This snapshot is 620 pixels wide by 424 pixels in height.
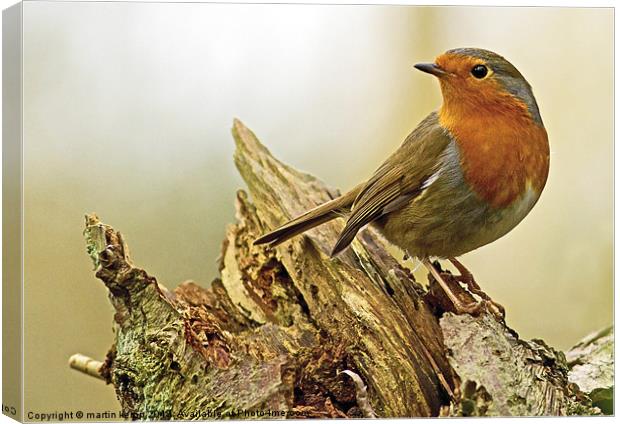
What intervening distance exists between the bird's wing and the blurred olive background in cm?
23

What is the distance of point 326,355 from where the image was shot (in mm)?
4395

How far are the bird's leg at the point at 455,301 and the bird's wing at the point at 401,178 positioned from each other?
1.12 ft

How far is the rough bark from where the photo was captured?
424cm

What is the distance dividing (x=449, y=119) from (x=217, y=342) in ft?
4.70

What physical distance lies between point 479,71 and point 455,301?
1.04 metres

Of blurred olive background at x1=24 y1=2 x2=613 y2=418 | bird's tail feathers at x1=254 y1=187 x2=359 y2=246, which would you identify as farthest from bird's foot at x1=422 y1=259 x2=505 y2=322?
bird's tail feathers at x1=254 y1=187 x2=359 y2=246

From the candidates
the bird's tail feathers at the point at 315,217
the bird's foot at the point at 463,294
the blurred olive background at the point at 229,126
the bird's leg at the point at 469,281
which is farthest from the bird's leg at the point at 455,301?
the bird's tail feathers at the point at 315,217

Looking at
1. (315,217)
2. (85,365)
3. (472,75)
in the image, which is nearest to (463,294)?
(315,217)

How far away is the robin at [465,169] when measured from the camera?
4.21 m

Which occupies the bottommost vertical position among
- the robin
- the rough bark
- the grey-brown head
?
the rough bark

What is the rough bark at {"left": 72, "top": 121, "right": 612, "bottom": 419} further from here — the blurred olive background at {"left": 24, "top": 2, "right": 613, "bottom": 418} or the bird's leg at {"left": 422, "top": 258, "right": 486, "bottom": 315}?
the blurred olive background at {"left": 24, "top": 2, "right": 613, "bottom": 418}

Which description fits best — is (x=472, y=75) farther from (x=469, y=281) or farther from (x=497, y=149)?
(x=469, y=281)

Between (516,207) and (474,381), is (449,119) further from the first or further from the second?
(474,381)

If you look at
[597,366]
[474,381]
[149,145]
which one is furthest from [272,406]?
[597,366]
